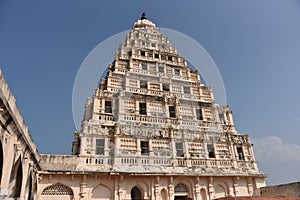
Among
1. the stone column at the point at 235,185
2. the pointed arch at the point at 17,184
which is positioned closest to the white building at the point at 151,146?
the stone column at the point at 235,185

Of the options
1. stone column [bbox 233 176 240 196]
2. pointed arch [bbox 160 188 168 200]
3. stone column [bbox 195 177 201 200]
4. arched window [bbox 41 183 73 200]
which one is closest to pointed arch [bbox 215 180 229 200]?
stone column [bbox 233 176 240 196]

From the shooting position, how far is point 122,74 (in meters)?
24.3

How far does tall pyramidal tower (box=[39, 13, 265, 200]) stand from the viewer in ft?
55.5

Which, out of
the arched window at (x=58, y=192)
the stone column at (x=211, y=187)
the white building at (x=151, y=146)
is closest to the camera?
the arched window at (x=58, y=192)

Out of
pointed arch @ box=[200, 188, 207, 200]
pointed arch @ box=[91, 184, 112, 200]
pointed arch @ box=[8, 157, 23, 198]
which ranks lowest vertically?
pointed arch @ box=[200, 188, 207, 200]

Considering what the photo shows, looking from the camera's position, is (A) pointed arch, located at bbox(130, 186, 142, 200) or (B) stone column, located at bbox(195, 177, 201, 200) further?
(A) pointed arch, located at bbox(130, 186, 142, 200)

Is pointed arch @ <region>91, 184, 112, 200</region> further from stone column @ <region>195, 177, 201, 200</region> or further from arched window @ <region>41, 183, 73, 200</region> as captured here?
stone column @ <region>195, 177, 201, 200</region>

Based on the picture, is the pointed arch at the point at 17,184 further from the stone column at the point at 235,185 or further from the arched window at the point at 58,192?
the stone column at the point at 235,185

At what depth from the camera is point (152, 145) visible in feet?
64.6

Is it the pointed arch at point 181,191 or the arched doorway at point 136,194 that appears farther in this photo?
the arched doorway at point 136,194

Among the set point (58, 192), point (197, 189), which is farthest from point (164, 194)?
point (58, 192)

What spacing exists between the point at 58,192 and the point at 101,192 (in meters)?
3.31

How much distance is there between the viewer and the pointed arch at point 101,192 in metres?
16.6

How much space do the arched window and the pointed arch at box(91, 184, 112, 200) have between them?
182 centimetres
